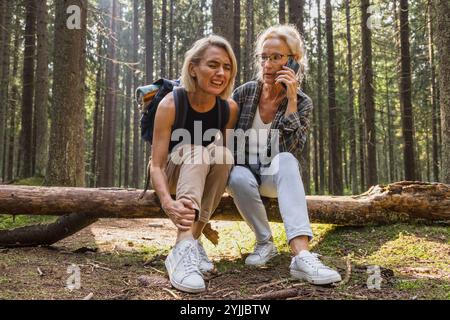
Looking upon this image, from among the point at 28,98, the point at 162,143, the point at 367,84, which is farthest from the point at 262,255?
the point at 28,98

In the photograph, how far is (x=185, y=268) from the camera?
3021mm

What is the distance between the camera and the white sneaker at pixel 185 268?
2908 millimetres

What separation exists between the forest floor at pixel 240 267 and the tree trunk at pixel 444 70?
5.91 ft

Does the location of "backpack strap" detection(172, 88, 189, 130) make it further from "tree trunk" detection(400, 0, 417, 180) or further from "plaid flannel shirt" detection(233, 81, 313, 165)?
"tree trunk" detection(400, 0, 417, 180)

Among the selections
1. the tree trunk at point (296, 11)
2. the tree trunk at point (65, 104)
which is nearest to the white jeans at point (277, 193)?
A: the tree trunk at point (65, 104)

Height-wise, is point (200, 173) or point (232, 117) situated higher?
point (232, 117)

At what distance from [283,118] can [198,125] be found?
752 millimetres

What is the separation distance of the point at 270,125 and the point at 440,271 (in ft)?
6.16

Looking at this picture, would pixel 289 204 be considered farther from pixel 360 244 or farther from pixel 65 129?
pixel 65 129

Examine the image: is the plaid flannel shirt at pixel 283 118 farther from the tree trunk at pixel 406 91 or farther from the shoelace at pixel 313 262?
the tree trunk at pixel 406 91

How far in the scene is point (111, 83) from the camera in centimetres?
2247

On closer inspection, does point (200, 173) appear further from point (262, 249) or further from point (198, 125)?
point (262, 249)

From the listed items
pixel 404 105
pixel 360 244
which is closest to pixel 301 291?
pixel 360 244
